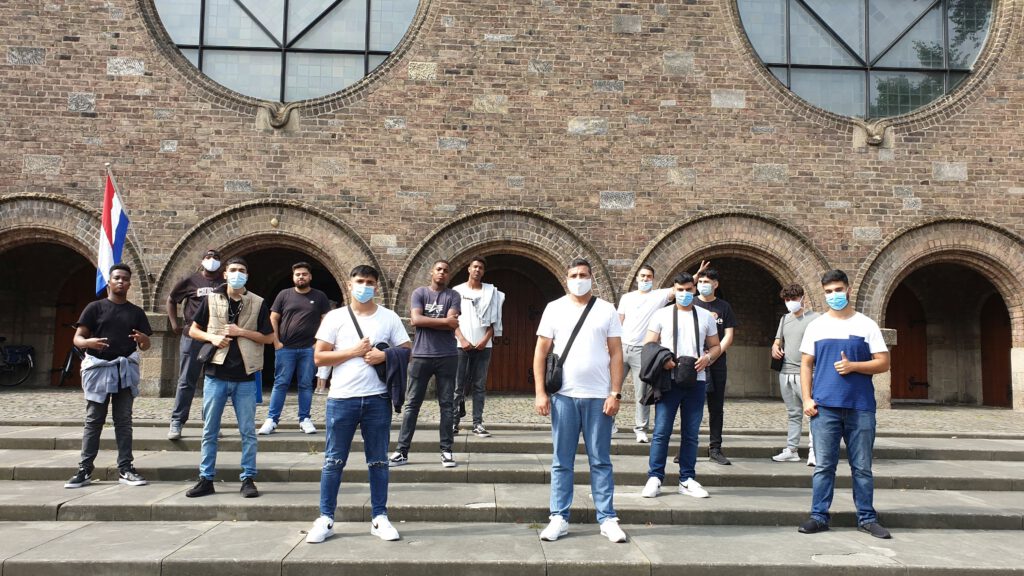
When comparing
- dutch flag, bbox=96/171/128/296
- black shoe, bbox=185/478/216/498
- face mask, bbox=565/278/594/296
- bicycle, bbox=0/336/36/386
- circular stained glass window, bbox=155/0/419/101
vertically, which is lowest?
black shoe, bbox=185/478/216/498

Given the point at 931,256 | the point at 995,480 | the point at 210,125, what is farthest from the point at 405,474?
the point at 931,256

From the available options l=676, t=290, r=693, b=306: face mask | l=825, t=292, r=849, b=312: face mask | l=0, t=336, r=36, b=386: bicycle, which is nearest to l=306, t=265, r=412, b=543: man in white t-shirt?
l=676, t=290, r=693, b=306: face mask

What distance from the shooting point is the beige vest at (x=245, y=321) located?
524 centimetres

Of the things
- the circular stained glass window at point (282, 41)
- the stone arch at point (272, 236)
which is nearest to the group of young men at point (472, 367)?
the stone arch at point (272, 236)

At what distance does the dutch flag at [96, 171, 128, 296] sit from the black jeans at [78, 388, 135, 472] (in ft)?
13.6

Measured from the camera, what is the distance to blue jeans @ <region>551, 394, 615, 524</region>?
436 cm

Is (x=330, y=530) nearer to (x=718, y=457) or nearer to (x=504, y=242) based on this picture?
(x=718, y=457)

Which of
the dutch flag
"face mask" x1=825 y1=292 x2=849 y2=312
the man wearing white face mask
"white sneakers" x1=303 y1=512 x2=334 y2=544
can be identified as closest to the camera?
"white sneakers" x1=303 y1=512 x2=334 y2=544

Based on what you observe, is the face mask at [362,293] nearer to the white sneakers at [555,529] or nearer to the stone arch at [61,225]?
the white sneakers at [555,529]

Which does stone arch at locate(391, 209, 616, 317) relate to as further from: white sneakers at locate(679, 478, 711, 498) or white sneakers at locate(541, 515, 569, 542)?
white sneakers at locate(541, 515, 569, 542)

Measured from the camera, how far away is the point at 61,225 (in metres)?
10.5

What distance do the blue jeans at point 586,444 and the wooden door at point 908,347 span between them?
38.0 feet

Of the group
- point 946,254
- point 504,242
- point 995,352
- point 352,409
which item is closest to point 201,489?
point 352,409

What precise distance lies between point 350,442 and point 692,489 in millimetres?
2788
